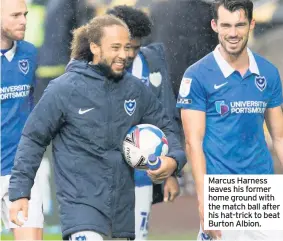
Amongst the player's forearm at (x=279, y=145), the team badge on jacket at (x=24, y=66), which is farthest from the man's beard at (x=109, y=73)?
the team badge on jacket at (x=24, y=66)

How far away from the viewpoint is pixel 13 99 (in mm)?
9227

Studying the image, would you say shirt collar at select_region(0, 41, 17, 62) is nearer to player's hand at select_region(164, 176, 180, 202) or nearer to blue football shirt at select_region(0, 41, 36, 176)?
blue football shirt at select_region(0, 41, 36, 176)

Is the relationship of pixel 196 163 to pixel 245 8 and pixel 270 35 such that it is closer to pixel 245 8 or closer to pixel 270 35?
pixel 245 8

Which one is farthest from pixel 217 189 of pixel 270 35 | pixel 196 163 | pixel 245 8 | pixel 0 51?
pixel 270 35

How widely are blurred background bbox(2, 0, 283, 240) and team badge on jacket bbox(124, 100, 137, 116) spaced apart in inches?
72.3

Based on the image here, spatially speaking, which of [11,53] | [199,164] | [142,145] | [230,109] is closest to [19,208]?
[142,145]

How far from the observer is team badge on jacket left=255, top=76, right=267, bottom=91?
8.64 metres

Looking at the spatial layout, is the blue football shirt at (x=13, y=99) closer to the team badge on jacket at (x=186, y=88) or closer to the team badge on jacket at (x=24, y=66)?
the team badge on jacket at (x=24, y=66)

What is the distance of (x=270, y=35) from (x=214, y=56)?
7.84 ft

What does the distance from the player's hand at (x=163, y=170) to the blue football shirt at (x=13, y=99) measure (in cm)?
149

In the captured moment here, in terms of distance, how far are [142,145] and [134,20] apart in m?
1.22

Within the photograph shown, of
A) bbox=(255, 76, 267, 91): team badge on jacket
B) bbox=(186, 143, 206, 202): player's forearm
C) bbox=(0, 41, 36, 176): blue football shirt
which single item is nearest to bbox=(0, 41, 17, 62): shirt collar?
bbox=(0, 41, 36, 176): blue football shirt

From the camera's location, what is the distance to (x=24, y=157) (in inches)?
316

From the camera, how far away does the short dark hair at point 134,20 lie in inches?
353
